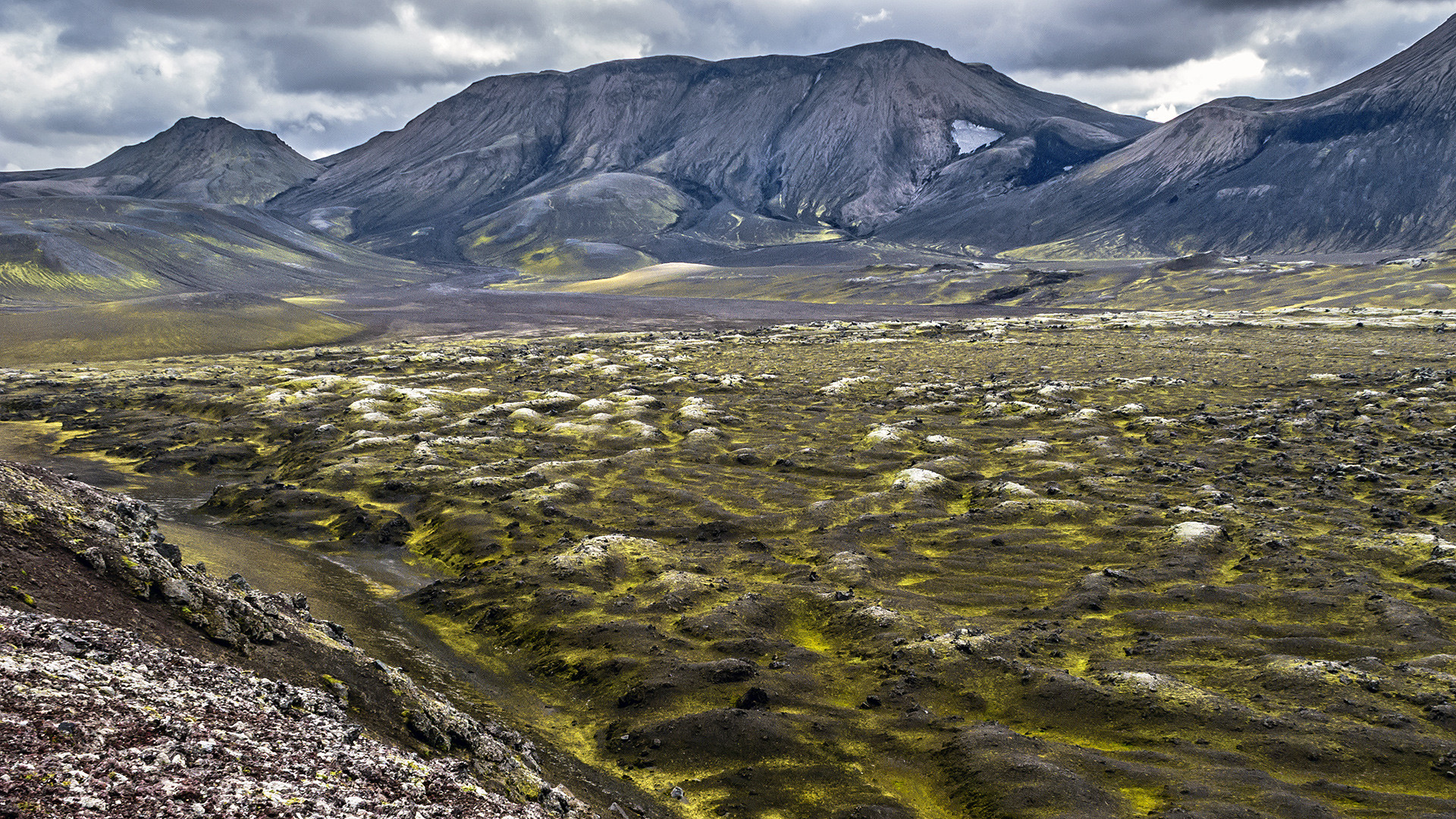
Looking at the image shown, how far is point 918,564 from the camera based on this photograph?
1226 inches

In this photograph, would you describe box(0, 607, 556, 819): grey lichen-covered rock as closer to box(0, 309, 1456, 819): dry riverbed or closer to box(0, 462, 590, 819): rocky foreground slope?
box(0, 462, 590, 819): rocky foreground slope

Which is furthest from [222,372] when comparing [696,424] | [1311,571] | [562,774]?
[1311,571]

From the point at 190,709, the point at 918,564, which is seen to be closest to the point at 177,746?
the point at 190,709

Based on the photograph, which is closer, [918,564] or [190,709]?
[190,709]

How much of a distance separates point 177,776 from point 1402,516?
41.3m

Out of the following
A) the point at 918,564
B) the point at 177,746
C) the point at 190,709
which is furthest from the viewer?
the point at 918,564

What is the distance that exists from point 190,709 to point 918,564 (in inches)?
951

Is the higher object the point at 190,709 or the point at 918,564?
the point at 190,709

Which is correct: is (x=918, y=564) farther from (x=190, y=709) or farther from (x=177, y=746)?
(x=177, y=746)

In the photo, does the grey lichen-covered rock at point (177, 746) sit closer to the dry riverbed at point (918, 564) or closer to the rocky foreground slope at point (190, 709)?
the rocky foreground slope at point (190, 709)

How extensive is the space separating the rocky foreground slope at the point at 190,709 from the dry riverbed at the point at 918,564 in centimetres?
562

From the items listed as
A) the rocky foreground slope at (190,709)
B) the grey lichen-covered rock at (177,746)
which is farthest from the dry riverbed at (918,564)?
the grey lichen-covered rock at (177,746)

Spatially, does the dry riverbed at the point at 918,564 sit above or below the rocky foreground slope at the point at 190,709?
below

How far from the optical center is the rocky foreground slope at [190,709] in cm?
A: 990
